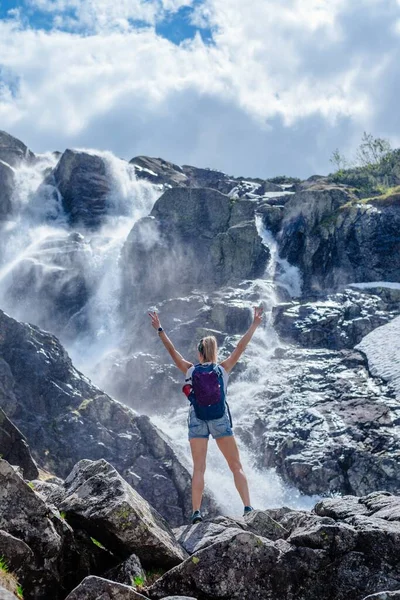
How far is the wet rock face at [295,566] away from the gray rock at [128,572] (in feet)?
1.32

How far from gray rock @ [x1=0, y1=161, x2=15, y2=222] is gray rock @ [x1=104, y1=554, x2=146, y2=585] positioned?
80913 millimetres

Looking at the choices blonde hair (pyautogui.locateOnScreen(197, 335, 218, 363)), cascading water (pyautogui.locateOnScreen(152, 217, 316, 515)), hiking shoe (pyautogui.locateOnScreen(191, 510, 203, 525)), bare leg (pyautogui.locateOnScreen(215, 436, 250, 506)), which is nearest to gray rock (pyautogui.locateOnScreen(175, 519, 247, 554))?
hiking shoe (pyautogui.locateOnScreen(191, 510, 203, 525))

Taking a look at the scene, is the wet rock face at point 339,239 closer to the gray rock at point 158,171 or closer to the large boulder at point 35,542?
the gray rock at point 158,171

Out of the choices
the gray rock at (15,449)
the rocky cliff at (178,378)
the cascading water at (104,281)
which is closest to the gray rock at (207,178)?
the rocky cliff at (178,378)

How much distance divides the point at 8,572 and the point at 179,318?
A: 1935 inches

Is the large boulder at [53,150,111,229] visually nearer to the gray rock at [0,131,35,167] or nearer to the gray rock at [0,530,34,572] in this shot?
the gray rock at [0,131,35,167]

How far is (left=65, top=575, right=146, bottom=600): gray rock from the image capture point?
6566 millimetres

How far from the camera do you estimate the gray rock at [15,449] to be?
72.7 feet

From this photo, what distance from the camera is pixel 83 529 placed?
8602mm

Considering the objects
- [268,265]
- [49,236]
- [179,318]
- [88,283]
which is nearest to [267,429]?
[179,318]

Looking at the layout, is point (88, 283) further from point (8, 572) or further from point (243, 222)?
point (8, 572)

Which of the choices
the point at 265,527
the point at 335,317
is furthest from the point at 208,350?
the point at 335,317

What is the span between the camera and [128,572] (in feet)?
25.3

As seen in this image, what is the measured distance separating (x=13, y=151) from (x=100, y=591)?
96530 millimetres
